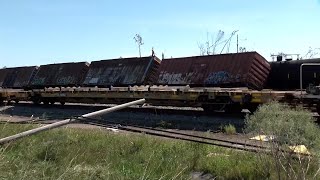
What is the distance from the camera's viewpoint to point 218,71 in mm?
22625

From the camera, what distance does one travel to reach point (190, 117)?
63.6 feet

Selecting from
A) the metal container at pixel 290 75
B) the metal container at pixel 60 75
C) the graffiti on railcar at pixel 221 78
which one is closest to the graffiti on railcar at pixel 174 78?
the graffiti on railcar at pixel 221 78

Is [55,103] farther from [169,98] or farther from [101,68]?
[169,98]

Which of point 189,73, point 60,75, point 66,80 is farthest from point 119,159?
point 60,75

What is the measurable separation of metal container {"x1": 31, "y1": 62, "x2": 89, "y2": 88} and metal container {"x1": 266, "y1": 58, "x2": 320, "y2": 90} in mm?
15432

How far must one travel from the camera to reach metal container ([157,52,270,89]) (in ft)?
69.9

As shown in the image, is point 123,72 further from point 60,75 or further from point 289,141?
point 289,141

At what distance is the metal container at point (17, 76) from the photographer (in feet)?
124

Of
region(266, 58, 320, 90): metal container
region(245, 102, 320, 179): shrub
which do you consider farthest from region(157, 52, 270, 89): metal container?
region(245, 102, 320, 179): shrub

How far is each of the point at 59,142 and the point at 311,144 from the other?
5.54m

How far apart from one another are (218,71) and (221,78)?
516 mm

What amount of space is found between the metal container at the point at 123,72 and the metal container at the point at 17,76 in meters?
8.10

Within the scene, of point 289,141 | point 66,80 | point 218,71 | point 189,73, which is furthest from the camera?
point 66,80

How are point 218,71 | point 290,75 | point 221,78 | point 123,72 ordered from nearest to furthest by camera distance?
point 290,75 → point 221,78 → point 218,71 → point 123,72
